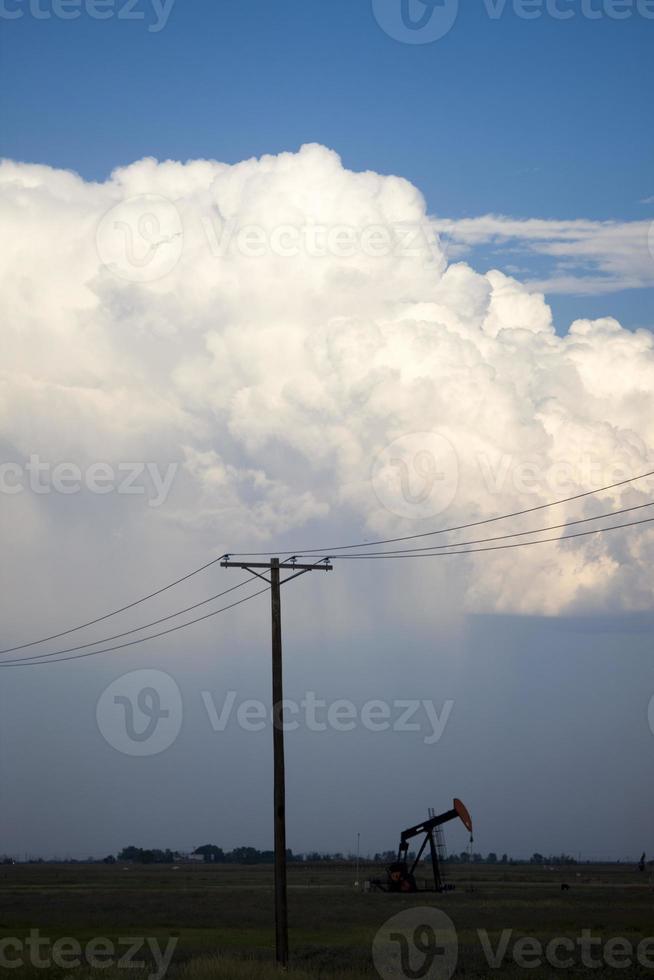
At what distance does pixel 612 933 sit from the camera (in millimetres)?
39469

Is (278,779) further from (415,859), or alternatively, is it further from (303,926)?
(415,859)

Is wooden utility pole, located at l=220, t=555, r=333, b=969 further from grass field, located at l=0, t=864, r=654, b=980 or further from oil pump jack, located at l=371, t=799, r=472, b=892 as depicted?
oil pump jack, located at l=371, t=799, r=472, b=892

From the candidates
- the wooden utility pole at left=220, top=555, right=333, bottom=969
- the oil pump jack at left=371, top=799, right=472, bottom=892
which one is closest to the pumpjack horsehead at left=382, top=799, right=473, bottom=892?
the oil pump jack at left=371, top=799, right=472, bottom=892

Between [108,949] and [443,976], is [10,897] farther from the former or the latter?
[443,976]

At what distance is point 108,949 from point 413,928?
1195 cm

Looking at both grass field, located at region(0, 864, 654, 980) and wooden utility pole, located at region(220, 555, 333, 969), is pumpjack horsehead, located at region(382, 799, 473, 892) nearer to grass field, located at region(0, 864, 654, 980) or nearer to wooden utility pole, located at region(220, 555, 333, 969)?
grass field, located at region(0, 864, 654, 980)

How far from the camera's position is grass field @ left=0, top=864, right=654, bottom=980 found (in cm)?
2706

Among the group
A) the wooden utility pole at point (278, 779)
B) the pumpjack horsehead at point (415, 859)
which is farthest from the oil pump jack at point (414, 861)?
the wooden utility pole at point (278, 779)

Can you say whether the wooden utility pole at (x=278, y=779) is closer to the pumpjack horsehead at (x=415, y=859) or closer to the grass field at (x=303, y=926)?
the grass field at (x=303, y=926)

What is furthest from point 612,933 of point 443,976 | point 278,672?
point 278,672

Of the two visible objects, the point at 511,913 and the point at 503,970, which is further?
the point at 511,913

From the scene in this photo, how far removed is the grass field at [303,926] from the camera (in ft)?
88.8

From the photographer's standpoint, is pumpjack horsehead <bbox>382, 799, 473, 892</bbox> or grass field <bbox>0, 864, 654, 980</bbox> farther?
pumpjack horsehead <bbox>382, 799, 473, 892</bbox>

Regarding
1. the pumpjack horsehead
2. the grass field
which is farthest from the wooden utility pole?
the pumpjack horsehead
